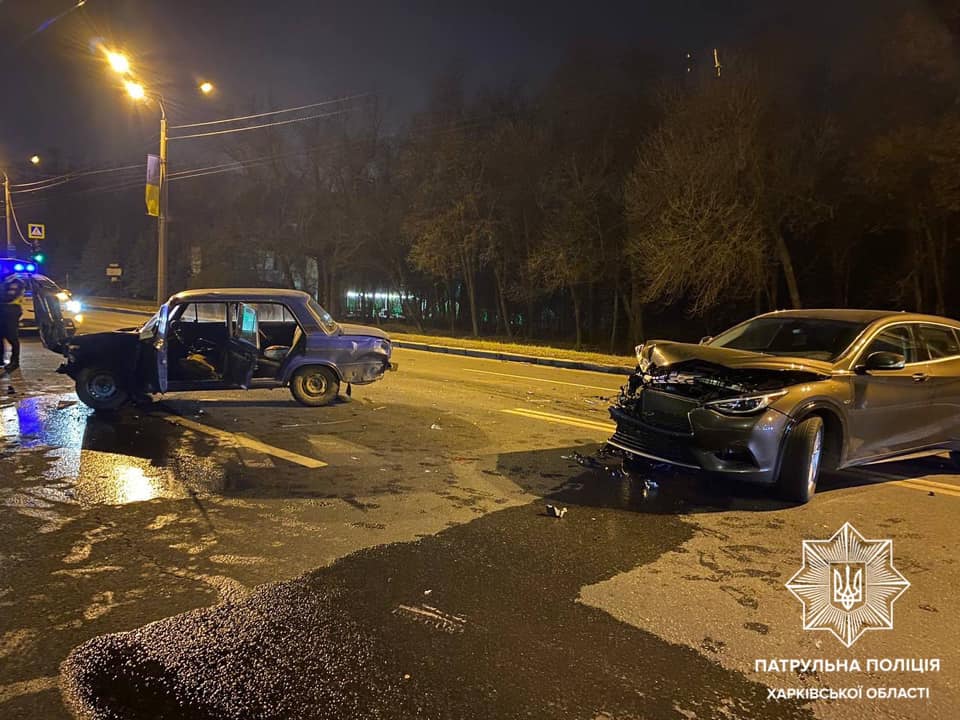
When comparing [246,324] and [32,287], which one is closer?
[246,324]

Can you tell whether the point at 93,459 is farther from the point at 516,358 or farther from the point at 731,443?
the point at 516,358

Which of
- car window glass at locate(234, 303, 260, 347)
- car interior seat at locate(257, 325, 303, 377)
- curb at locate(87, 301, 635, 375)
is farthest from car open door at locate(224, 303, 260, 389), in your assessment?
curb at locate(87, 301, 635, 375)

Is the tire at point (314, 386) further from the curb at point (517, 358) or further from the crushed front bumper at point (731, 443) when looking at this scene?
the curb at point (517, 358)

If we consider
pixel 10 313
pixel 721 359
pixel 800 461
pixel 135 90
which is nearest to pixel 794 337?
pixel 721 359

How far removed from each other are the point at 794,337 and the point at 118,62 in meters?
17.4

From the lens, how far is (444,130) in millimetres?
32094

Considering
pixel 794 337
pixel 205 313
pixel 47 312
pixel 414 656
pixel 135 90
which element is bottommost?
pixel 414 656

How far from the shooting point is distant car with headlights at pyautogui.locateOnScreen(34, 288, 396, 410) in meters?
9.37

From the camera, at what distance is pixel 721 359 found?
5.99m

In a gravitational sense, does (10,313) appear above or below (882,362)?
above

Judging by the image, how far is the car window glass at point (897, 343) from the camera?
634cm

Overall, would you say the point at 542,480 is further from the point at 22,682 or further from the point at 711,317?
the point at 711,317

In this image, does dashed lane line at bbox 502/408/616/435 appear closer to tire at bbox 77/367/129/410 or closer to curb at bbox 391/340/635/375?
tire at bbox 77/367/129/410

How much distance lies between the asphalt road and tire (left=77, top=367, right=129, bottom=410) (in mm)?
1665
